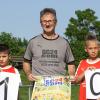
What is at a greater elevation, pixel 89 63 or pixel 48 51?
pixel 48 51

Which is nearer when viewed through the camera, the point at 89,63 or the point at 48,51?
the point at 48,51

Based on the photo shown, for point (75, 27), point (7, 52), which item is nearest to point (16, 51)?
point (75, 27)

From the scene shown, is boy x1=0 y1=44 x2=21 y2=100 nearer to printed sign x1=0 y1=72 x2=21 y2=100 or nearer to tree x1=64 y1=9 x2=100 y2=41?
printed sign x1=0 y1=72 x2=21 y2=100

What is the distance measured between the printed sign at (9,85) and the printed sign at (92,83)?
3.09 feet

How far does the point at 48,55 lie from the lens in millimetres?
5969

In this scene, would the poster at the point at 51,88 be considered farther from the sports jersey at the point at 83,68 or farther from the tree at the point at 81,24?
the tree at the point at 81,24

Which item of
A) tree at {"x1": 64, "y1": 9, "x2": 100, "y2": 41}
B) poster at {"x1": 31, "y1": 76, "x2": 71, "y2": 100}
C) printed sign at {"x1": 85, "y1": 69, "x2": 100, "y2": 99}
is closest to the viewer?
poster at {"x1": 31, "y1": 76, "x2": 71, "y2": 100}

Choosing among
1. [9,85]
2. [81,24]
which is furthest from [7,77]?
[81,24]

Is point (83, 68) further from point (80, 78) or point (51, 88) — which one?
A: point (51, 88)

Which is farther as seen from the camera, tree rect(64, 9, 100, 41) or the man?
tree rect(64, 9, 100, 41)

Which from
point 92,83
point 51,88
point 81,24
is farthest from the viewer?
point 81,24

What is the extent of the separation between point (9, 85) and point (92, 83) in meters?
1.11

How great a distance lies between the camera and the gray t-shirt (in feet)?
19.5

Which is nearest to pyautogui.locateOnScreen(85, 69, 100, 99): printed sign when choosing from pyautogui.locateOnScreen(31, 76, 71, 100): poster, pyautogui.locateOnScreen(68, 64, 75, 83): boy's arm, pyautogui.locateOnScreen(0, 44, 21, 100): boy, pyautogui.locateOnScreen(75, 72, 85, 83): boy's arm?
pyautogui.locateOnScreen(75, 72, 85, 83): boy's arm
